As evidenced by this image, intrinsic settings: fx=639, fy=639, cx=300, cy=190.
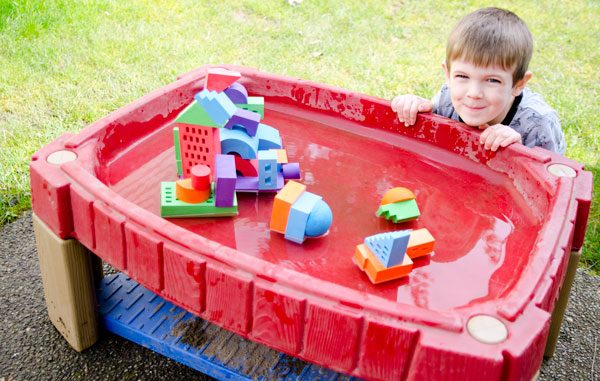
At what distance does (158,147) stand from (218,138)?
0.24 meters

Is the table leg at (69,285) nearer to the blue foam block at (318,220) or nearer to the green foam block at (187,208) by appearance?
the green foam block at (187,208)

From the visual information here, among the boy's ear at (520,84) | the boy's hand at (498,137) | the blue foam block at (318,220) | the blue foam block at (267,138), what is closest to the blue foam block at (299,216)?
the blue foam block at (318,220)

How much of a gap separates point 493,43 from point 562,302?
0.56 metres

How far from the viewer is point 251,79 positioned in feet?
5.23

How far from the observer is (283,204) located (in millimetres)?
1105

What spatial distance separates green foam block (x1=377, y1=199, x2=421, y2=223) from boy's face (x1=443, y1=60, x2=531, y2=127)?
12.2 inches

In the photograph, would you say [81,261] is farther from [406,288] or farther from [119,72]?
[119,72]

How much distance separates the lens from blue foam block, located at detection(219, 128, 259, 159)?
1.23 meters

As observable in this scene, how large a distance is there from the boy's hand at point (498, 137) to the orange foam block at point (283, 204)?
47cm

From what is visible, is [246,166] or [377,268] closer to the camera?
[377,268]

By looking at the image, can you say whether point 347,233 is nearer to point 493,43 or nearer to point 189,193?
point 189,193

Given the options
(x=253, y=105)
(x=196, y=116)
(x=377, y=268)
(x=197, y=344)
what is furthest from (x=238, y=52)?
(x=377, y=268)

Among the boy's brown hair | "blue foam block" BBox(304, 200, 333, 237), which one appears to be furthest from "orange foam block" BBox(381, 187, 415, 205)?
the boy's brown hair

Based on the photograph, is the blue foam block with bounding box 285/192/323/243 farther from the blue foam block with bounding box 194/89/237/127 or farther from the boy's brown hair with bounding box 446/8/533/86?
the boy's brown hair with bounding box 446/8/533/86
